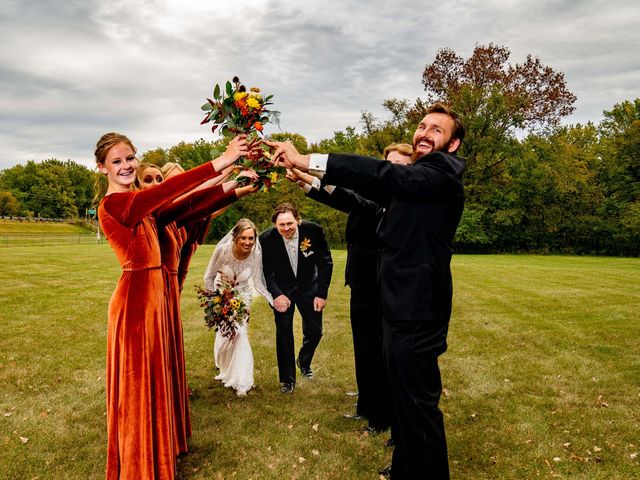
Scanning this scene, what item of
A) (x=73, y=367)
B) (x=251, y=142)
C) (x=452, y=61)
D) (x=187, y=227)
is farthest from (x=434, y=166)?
(x=452, y=61)

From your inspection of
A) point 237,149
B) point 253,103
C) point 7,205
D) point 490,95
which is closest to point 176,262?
point 237,149

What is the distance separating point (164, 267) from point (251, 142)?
1.51m

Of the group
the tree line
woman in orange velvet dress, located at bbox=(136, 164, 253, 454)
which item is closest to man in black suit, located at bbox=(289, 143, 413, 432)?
woman in orange velvet dress, located at bbox=(136, 164, 253, 454)

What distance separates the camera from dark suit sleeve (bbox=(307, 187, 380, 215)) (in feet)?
17.1

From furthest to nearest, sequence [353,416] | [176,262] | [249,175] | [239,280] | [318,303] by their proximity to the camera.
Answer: [239,280] < [318,303] < [353,416] < [176,262] < [249,175]

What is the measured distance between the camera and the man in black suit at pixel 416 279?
11.1ft

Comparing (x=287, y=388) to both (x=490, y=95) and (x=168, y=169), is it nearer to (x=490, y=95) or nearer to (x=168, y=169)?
(x=168, y=169)

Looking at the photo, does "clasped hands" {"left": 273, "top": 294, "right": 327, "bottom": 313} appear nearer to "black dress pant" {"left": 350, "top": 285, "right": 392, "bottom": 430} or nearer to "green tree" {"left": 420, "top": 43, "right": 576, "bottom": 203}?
"black dress pant" {"left": 350, "top": 285, "right": 392, "bottom": 430}

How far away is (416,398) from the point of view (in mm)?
3576

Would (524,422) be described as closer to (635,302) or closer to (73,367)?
(73,367)

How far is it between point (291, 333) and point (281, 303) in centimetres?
46

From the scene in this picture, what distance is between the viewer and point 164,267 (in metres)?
4.61

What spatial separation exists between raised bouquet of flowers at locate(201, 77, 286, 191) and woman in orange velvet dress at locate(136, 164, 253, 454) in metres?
0.28

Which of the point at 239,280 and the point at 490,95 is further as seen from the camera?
the point at 490,95
